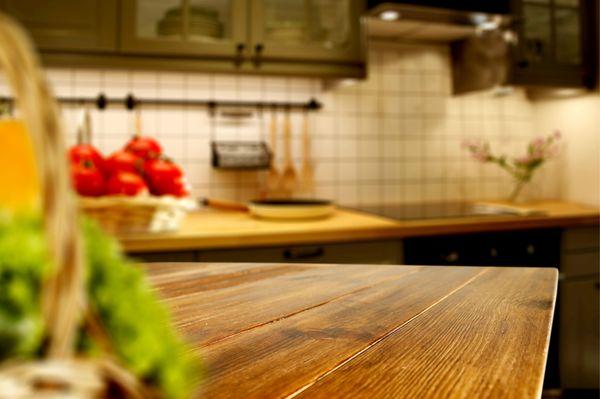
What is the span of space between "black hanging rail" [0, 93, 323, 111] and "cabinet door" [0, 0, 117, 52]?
274 mm

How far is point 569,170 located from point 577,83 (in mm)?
471

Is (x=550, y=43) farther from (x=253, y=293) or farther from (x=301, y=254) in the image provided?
(x=253, y=293)

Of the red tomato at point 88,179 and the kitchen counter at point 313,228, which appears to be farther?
the kitchen counter at point 313,228

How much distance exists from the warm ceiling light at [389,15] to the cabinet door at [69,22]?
101 centimetres

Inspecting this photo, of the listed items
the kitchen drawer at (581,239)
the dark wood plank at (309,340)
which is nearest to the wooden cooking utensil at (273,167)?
the kitchen drawer at (581,239)

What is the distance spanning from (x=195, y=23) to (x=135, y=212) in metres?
0.80

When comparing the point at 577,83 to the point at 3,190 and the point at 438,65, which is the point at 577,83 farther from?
the point at 3,190

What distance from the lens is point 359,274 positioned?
940 millimetres

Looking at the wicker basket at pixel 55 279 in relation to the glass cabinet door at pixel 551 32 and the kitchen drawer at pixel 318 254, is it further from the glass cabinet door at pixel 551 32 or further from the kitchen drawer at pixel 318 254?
the glass cabinet door at pixel 551 32

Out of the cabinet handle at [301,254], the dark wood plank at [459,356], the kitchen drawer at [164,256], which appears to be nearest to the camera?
the dark wood plank at [459,356]

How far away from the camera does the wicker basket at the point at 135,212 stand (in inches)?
62.2

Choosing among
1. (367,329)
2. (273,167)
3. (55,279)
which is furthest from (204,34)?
(55,279)

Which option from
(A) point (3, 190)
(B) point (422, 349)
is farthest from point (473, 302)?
(A) point (3, 190)

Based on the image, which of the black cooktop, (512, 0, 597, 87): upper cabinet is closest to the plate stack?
the black cooktop
